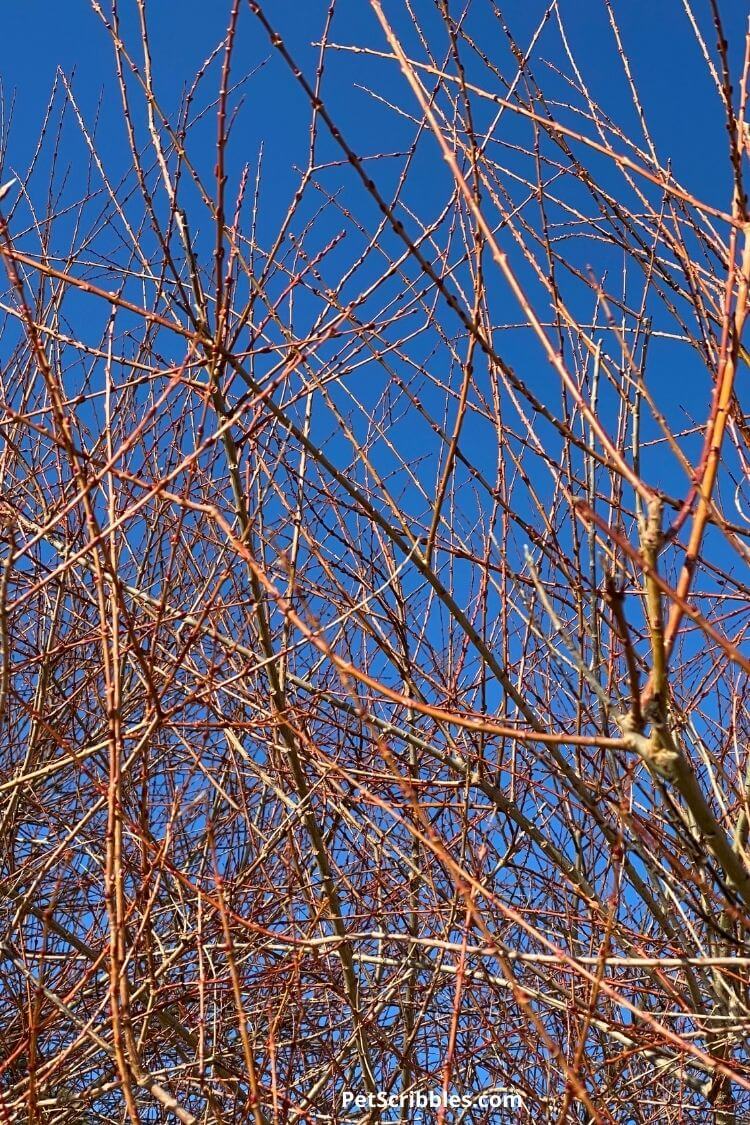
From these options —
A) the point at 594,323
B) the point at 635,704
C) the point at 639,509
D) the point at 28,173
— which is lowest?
the point at 635,704

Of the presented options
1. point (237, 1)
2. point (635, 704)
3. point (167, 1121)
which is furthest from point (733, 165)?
point (167, 1121)

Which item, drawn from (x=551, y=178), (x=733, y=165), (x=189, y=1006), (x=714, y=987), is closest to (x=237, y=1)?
(x=733, y=165)

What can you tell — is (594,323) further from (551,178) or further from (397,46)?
(397,46)

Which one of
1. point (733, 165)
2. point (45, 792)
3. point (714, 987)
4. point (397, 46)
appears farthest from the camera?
point (45, 792)

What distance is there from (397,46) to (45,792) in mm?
3916

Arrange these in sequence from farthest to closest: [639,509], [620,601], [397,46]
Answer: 1. [639,509]
2. [397,46]
3. [620,601]

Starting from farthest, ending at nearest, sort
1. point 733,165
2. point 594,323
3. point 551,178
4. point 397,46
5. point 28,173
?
point 28,173
point 594,323
point 551,178
point 733,165
point 397,46

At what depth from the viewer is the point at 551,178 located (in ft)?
8.43

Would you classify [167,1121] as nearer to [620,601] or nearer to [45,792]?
[45,792]

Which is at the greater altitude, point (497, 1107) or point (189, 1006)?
point (189, 1006)

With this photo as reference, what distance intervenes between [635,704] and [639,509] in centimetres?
105

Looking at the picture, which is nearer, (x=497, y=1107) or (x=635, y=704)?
(x=635, y=704)

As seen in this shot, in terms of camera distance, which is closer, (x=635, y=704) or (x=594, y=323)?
(x=635, y=704)

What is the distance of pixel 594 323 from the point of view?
2910 mm
